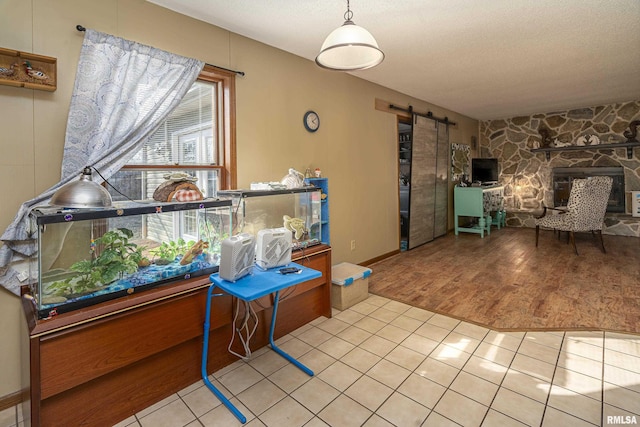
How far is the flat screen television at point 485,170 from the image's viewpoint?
674cm

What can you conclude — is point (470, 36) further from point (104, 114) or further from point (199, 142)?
point (104, 114)

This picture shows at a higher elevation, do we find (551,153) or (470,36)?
(470,36)

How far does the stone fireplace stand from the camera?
591 cm

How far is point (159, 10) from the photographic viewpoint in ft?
7.43

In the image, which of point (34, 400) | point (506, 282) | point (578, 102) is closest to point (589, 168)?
point (578, 102)

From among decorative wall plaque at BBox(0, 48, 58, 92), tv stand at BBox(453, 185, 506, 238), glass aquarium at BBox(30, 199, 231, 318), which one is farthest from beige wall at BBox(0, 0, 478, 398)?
tv stand at BBox(453, 185, 506, 238)

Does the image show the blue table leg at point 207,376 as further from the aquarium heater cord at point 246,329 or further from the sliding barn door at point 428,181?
the sliding barn door at point 428,181

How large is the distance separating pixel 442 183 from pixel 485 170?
5.10ft

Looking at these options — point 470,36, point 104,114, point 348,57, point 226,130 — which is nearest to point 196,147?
point 226,130


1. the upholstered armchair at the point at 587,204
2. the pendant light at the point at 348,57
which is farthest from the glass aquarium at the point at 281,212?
the upholstered armchair at the point at 587,204

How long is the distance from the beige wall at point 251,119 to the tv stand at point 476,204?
5.21ft

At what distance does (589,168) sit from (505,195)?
151cm

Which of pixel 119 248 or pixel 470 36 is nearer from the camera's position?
pixel 119 248

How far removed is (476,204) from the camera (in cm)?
582
